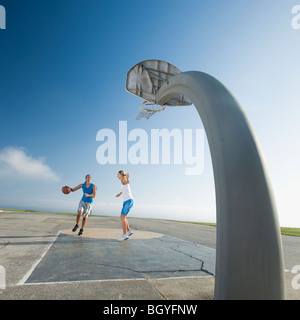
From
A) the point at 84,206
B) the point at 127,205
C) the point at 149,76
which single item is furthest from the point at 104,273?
the point at 149,76

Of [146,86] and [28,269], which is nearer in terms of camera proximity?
[28,269]

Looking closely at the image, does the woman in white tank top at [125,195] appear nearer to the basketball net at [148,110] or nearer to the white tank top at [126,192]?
the white tank top at [126,192]

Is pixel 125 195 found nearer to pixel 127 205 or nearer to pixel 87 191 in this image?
pixel 127 205

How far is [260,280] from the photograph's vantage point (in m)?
1.86

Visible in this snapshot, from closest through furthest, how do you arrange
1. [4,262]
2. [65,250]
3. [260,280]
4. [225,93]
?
[260,280] < [225,93] < [4,262] < [65,250]

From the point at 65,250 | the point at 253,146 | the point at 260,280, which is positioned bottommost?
the point at 65,250

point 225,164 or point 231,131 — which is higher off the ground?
point 231,131

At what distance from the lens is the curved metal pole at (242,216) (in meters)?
1.87

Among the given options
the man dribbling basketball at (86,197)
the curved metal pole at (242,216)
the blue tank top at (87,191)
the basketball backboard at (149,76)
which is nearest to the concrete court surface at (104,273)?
the curved metal pole at (242,216)

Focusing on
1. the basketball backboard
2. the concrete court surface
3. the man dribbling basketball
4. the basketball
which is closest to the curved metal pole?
the concrete court surface

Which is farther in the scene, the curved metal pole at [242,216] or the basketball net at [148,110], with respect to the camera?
the basketball net at [148,110]
